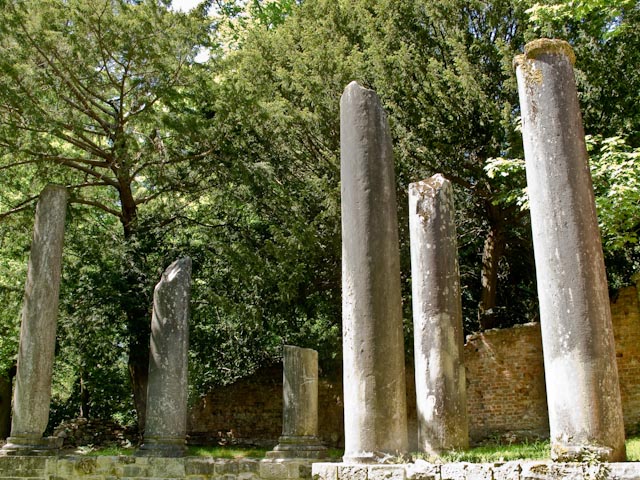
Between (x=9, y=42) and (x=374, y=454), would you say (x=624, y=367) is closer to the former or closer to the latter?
(x=374, y=454)

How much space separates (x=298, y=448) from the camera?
12359mm

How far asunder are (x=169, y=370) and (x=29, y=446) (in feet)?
8.42

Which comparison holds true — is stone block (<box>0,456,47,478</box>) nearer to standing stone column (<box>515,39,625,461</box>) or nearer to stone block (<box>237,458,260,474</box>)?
stone block (<box>237,458,260,474</box>)

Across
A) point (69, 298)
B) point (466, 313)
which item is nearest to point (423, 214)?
point (466, 313)

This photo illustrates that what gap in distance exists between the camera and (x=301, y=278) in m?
15.1

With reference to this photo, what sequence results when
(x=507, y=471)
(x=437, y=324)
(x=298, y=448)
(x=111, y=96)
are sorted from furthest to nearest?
(x=111, y=96) < (x=298, y=448) < (x=437, y=324) < (x=507, y=471)

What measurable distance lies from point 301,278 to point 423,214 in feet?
22.0

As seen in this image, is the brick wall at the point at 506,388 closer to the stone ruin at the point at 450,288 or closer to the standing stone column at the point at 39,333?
the standing stone column at the point at 39,333

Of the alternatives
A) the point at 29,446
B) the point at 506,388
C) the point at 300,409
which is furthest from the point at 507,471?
the point at 506,388

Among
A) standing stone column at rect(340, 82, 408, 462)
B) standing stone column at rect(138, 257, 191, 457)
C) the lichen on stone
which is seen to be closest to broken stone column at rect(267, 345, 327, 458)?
standing stone column at rect(138, 257, 191, 457)

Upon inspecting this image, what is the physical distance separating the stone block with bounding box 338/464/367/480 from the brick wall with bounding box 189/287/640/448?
891cm

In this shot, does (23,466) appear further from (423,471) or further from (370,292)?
(423,471)

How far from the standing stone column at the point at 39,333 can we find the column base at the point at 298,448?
3906 millimetres

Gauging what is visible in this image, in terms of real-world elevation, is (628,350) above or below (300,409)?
above
